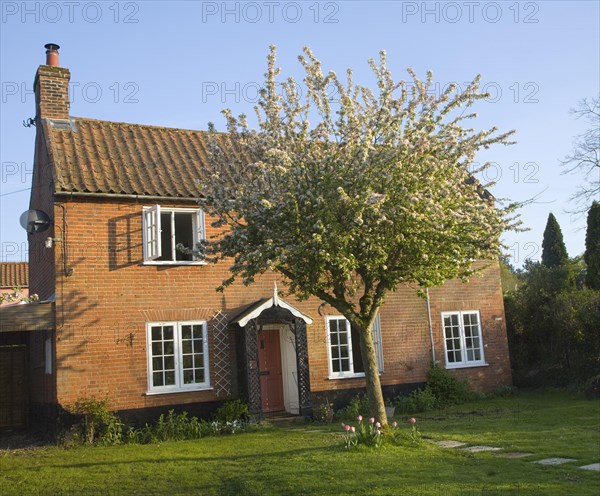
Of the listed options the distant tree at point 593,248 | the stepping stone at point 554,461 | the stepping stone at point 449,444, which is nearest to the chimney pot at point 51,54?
the stepping stone at point 449,444

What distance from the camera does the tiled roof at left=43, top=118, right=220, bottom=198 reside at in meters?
16.0

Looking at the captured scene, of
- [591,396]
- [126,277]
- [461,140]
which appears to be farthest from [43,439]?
[591,396]

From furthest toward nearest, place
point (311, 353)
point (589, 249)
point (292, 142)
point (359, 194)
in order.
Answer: point (589, 249)
point (311, 353)
point (292, 142)
point (359, 194)

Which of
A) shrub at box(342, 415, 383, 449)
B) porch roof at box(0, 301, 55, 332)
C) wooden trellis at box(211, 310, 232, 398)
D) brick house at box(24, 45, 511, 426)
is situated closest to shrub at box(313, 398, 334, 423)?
brick house at box(24, 45, 511, 426)

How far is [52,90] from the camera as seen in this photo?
17.8 meters

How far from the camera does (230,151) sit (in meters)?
11.8

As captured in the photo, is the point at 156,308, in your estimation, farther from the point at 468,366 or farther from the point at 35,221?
the point at 468,366

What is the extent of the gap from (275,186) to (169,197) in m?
6.53

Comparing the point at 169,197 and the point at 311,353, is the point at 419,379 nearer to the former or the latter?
the point at 311,353

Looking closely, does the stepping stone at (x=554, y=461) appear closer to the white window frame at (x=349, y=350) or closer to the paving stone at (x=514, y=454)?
the paving stone at (x=514, y=454)

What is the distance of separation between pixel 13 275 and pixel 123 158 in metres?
23.0

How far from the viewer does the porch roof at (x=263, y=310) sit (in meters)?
15.9

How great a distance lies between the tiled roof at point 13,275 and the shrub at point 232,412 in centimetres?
2417

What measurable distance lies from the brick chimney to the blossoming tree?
831 cm
